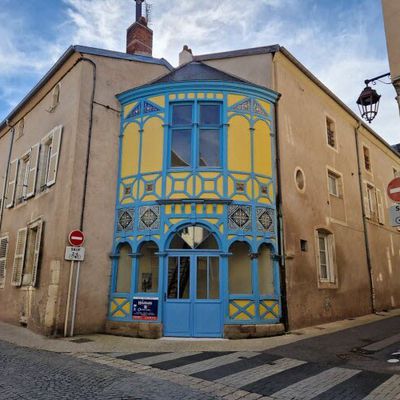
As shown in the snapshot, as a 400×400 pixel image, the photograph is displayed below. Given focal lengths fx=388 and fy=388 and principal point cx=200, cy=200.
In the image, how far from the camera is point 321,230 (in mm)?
11695

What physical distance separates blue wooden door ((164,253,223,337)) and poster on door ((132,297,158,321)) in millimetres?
249

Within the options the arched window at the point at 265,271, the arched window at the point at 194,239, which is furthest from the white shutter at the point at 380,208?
the arched window at the point at 194,239

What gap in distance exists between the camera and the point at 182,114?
9.67 meters

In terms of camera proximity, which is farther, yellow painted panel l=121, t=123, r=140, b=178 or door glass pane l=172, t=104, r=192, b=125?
yellow painted panel l=121, t=123, r=140, b=178

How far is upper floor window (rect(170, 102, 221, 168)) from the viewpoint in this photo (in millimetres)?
9328

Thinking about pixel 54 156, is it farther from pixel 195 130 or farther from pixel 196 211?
pixel 196 211

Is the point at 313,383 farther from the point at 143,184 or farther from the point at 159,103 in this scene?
the point at 159,103

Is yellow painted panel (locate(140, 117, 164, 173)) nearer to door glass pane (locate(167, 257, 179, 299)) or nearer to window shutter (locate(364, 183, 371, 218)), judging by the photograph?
door glass pane (locate(167, 257, 179, 299))

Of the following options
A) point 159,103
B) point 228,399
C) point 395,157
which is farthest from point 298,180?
point 395,157

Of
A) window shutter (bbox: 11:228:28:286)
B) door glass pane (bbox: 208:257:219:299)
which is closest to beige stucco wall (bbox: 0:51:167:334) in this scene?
window shutter (bbox: 11:228:28:286)

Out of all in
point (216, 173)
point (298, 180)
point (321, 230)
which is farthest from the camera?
point (321, 230)

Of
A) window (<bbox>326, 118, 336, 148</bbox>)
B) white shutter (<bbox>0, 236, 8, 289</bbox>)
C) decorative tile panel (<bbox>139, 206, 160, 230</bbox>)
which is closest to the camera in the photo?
decorative tile panel (<bbox>139, 206, 160, 230</bbox>)

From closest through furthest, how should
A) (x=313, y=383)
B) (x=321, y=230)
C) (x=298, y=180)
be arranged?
(x=313, y=383) < (x=298, y=180) < (x=321, y=230)

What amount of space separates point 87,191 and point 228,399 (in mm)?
6385
